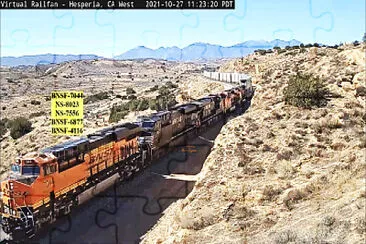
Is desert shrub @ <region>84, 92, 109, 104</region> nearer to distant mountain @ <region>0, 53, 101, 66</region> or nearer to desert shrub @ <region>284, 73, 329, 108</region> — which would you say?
distant mountain @ <region>0, 53, 101, 66</region>

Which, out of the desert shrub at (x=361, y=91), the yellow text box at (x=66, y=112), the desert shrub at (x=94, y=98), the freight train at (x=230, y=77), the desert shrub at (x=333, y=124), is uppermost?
the freight train at (x=230, y=77)

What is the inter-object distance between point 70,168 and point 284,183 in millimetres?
6638

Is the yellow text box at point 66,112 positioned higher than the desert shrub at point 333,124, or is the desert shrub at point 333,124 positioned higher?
the yellow text box at point 66,112

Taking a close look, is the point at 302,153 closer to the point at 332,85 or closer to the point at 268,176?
the point at 268,176

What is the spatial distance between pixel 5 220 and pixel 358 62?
1502 centimetres

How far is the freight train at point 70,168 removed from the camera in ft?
38.3

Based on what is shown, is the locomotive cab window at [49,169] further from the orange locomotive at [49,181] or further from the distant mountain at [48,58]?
the distant mountain at [48,58]

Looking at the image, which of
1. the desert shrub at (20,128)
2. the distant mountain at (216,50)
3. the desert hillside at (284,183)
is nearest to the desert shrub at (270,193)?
the desert hillside at (284,183)

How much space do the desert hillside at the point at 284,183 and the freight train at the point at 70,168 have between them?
3.02 meters

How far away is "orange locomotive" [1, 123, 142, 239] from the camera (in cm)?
1165

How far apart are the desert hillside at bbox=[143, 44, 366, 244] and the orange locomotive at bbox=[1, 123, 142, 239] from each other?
2.98m

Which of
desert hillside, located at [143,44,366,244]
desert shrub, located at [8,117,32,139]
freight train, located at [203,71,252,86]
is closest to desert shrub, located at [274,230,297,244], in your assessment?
desert hillside, located at [143,44,366,244]

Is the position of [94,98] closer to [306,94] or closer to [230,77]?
[230,77]

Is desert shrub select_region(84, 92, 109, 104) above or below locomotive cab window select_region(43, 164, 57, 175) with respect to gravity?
above
